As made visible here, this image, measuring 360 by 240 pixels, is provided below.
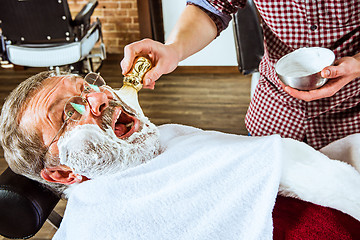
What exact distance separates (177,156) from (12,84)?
3179mm

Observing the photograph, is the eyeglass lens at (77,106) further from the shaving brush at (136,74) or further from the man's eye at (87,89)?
the shaving brush at (136,74)

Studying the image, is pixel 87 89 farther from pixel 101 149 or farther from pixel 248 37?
pixel 248 37

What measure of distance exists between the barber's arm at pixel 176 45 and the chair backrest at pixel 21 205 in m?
0.48

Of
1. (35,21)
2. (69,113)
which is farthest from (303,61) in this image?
(35,21)

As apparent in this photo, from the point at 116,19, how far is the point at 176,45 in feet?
10.8

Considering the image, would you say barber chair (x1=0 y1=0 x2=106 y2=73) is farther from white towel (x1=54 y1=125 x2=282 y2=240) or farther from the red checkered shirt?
white towel (x1=54 y1=125 x2=282 y2=240)

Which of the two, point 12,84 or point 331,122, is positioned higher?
point 331,122

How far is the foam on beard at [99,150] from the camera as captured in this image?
3.79ft

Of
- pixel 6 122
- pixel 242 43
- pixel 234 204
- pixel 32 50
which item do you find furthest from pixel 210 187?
pixel 32 50

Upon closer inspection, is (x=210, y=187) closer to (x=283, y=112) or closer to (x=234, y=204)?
(x=234, y=204)

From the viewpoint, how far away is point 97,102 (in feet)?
3.89

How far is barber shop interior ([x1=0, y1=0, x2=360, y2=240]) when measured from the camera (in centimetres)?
108

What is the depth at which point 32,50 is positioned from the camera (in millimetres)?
2783

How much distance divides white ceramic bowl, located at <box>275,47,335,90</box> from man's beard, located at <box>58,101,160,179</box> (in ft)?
1.65
